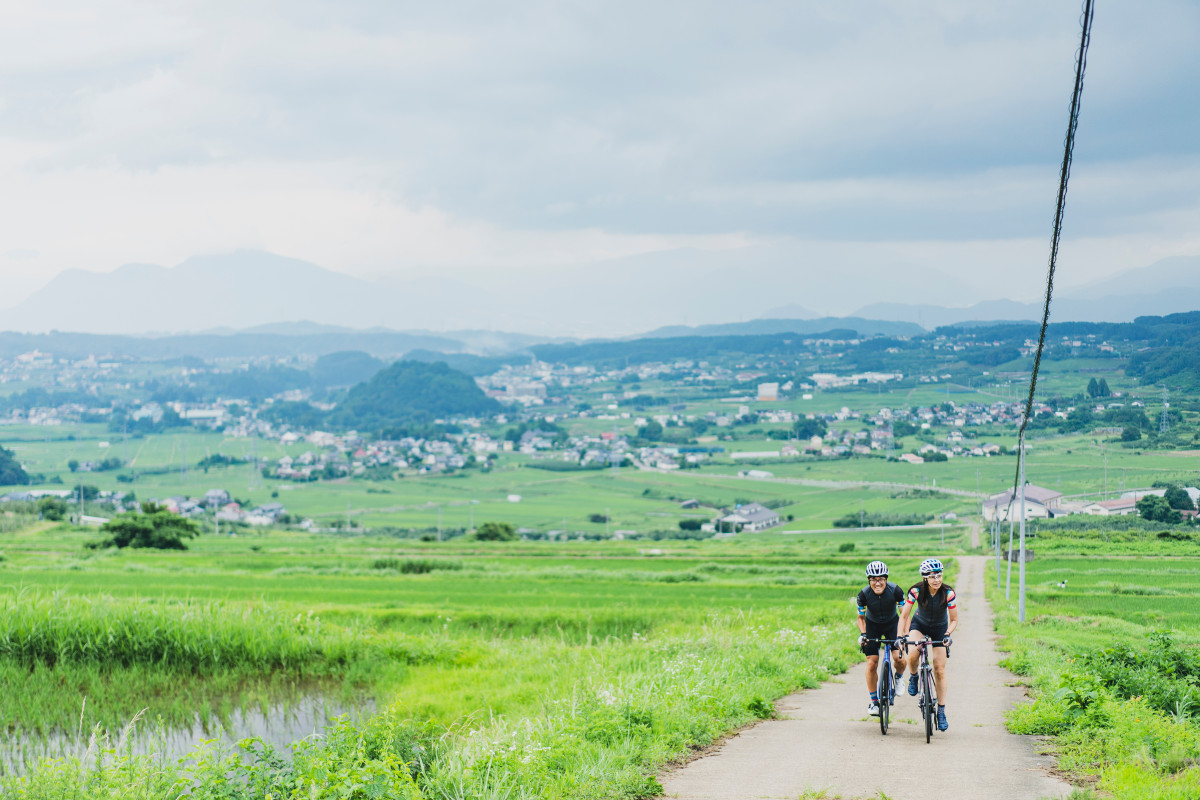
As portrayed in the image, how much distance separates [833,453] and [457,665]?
11923 centimetres

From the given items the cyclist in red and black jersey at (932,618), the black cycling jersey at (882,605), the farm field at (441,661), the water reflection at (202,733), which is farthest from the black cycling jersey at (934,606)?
the water reflection at (202,733)

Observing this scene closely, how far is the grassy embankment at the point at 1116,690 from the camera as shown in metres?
7.37

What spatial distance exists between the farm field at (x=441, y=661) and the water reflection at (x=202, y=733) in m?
0.17

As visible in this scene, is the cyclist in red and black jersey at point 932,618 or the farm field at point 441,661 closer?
the farm field at point 441,661

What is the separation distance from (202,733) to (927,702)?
10.5m

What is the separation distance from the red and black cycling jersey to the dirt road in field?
117 centimetres

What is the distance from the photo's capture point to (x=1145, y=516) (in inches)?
1789

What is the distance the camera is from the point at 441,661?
18266 millimetres

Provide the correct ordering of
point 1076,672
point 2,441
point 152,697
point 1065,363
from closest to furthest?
point 1076,672 → point 152,697 → point 1065,363 → point 2,441

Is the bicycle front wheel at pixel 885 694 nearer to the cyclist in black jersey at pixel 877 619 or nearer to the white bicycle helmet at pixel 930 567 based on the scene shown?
the cyclist in black jersey at pixel 877 619

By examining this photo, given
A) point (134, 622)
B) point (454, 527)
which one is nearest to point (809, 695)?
point (134, 622)

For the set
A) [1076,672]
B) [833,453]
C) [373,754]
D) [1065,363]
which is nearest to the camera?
[373,754]

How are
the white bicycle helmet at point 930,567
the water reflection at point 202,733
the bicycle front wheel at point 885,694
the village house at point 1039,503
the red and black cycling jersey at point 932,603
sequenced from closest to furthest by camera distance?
the bicycle front wheel at point 885,694
the white bicycle helmet at point 930,567
the red and black cycling jersey at point 932,603
the water reflection at point 202,733
the village house at point 1039,503

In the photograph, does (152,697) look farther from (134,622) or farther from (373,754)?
(373,754)
